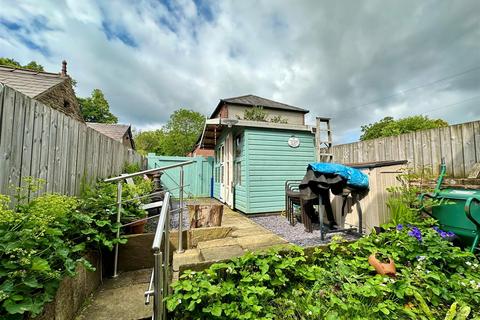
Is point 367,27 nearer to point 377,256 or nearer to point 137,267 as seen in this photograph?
point 377,256

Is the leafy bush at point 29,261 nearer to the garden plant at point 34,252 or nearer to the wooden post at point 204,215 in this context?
the garden plant at point 34,252

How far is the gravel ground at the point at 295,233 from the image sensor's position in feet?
11.0

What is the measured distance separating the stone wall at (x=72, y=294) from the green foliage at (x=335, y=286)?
79 centimetres

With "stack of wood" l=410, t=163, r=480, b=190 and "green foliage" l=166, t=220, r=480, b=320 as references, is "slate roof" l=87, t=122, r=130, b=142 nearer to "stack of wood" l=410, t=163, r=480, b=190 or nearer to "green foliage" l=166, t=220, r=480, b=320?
"green foliage" l=166, t=220, r=480, b=320

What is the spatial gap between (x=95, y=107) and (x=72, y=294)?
109ft

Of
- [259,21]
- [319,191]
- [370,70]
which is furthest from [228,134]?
[370,70]

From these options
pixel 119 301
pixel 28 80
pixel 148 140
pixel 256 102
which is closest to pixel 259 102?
pixel 256 102

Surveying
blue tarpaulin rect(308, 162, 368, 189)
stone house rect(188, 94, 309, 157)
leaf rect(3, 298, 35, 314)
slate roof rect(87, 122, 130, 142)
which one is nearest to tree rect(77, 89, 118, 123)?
slate roof rect(87, 122, 130, 142)

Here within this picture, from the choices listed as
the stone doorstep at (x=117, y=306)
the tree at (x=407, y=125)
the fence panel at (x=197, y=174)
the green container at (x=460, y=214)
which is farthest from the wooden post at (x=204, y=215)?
the tree at (x=407, y=125)

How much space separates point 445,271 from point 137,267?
3.83 meters

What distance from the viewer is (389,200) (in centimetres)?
345

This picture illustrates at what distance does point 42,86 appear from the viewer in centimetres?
808

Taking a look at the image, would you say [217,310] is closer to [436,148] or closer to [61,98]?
[436,148]

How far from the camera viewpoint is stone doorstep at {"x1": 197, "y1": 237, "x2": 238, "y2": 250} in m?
2.81
